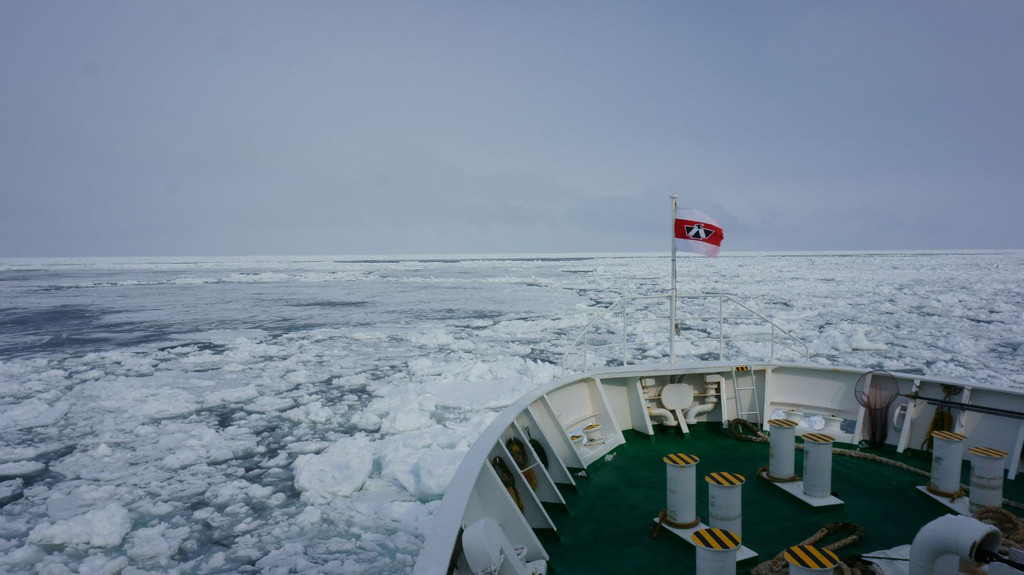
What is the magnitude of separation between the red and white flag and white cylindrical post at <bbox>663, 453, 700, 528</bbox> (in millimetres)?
2548

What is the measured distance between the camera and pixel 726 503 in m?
3.17

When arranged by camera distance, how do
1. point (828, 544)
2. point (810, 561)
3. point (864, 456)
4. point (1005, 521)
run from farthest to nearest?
1. point (864, 456)
2. point (828, 544)
3. point (1005, 521)
4. point (810, 561)

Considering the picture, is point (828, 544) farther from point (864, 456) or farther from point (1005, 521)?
point (864, 456)

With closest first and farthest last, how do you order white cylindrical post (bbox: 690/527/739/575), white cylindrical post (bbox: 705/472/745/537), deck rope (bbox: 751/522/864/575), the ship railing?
white cylindrical post (bbox: 690/527/739/575) → deck rope (bbox: 751/522/864/575) → white cylindrical post (bbox: 705/472/745/537) → the ship railing

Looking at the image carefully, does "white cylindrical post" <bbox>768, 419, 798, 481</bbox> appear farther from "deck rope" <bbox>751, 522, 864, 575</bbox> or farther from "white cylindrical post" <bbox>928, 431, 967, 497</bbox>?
"white cylindrical post" <bbox>928, 431, 967, 497</bbox>

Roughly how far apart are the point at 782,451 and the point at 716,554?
1.89 m

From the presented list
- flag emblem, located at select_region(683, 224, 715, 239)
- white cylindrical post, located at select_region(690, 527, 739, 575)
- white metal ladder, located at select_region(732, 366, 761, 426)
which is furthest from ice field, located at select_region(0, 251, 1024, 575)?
flag emblem, located at select_region(683, 224, 715, 239)

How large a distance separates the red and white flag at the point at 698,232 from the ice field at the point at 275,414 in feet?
11.8

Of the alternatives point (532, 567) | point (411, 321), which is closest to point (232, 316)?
point (411, 321)

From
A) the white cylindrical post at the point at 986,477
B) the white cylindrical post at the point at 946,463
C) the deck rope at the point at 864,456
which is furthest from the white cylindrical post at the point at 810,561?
the deck rope at the point at 864,456

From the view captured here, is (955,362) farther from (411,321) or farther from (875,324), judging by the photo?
(411,321)

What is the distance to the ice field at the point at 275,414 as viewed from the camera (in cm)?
496

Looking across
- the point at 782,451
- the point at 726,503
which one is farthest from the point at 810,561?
the point at 782,451

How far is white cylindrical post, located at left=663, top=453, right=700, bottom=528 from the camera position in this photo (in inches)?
132
